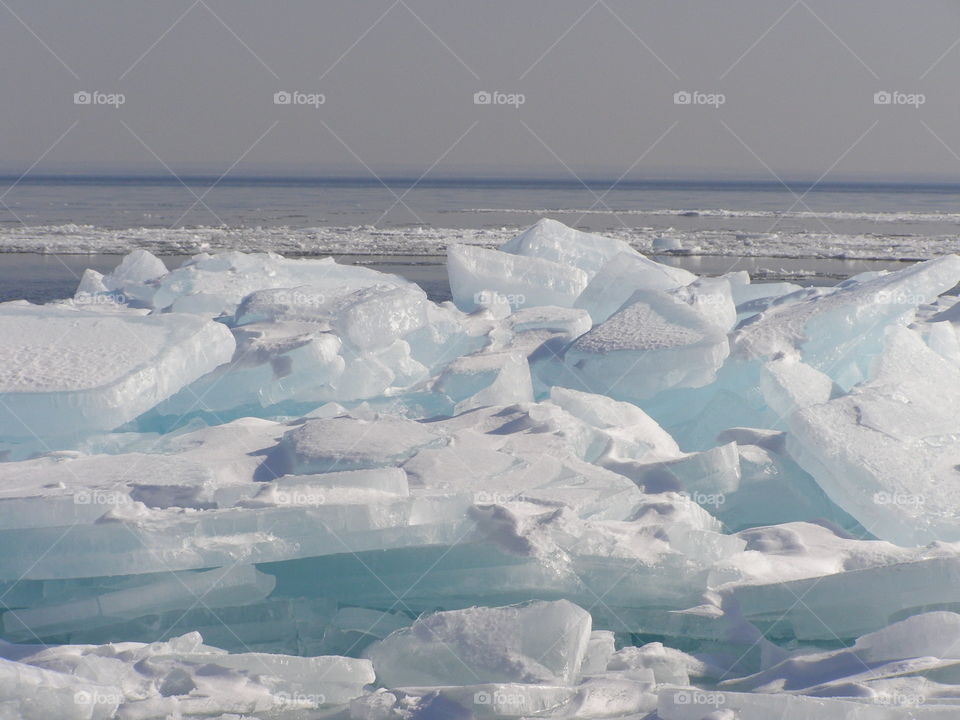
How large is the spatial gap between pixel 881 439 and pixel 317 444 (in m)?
2.40

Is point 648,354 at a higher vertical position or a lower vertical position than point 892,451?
higher

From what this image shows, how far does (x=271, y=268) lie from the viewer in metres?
7.46

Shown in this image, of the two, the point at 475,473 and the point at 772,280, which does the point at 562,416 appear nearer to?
the point at 475,473

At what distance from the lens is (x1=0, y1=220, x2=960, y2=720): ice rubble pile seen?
2.82 m

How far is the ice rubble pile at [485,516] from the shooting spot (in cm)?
282

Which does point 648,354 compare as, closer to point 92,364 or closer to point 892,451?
point 892,451

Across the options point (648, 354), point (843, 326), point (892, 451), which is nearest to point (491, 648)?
point (892, 451)

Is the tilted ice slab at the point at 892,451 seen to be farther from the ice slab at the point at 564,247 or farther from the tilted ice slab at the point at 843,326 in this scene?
the ice slab at the point at 564,247

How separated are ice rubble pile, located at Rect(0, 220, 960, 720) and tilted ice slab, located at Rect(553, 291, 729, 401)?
0.02 metres

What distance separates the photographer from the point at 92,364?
4562 mm

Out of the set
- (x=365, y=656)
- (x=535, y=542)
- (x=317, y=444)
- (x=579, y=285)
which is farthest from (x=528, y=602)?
(x=579, y=285)

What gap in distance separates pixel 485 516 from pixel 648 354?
6.24 feet

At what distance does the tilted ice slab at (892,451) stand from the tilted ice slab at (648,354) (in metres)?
0.64

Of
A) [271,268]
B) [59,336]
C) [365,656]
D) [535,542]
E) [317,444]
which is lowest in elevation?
[365,656]
